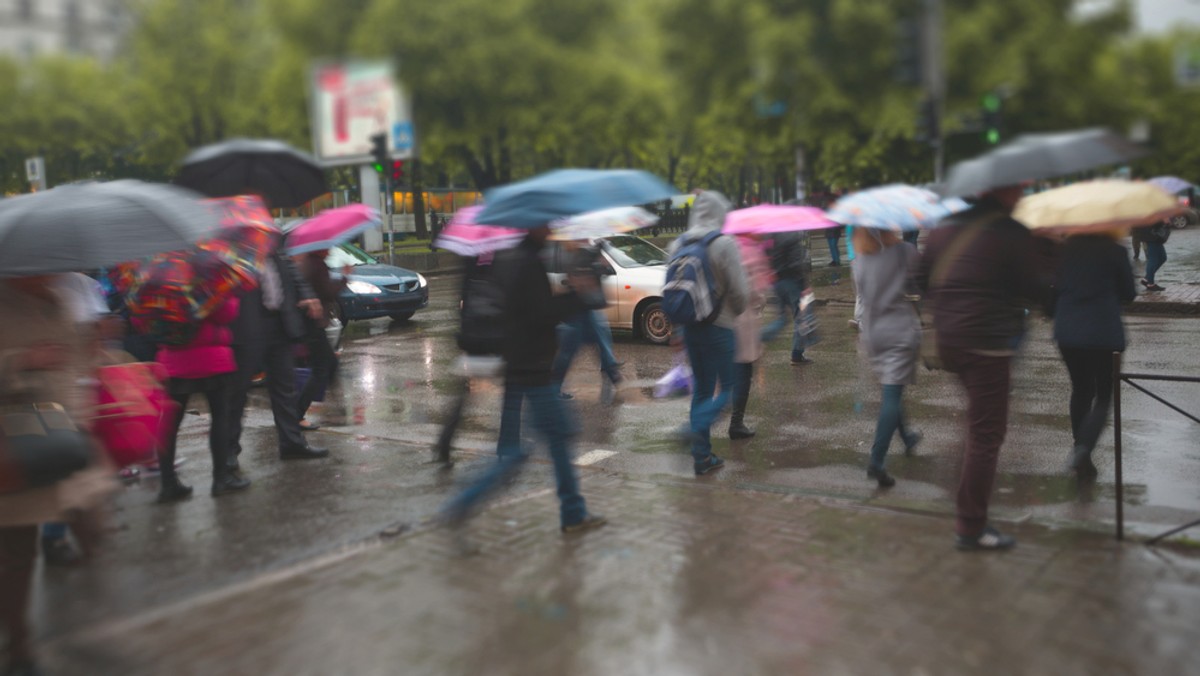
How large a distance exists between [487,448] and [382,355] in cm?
642

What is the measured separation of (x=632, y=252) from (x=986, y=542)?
10.2 meters

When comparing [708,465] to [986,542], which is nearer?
[986,542]

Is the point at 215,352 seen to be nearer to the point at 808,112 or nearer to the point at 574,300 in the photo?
the point at 574,300

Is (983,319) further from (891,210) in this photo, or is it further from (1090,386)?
(1090,386)

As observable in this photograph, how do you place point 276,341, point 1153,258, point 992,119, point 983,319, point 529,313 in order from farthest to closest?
point 992,119 → point 1153,258 → point 276,341 → point 529,313 → point 983,319

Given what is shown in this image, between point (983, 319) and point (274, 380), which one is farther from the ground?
point (983, 319)

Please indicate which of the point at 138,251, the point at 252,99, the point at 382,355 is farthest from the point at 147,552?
the point at 252,99

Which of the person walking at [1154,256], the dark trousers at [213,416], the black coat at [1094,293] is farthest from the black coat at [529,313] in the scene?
the person walking at [1154,256]

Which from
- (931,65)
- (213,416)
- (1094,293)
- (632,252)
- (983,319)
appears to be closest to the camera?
(983,319)

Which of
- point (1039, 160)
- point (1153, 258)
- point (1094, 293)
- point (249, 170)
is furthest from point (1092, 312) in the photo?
point (1153, 258)

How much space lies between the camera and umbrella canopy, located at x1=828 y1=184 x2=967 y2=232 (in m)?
6.70

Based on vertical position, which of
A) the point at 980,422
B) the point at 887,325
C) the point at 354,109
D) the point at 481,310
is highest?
the point at 354,109

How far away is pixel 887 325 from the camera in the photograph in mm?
6820

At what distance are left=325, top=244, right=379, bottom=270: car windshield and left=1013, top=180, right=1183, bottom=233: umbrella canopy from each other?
521 inches
